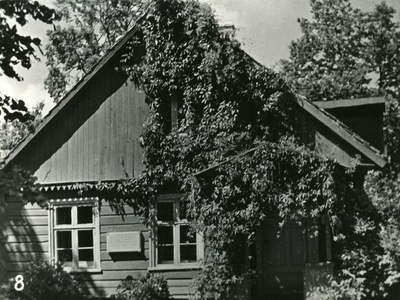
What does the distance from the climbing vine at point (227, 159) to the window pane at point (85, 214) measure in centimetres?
83

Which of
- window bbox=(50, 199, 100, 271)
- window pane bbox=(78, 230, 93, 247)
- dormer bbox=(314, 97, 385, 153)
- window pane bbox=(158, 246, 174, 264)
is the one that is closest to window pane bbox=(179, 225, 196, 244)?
window pane bbox=(158, 246, 174, 264)

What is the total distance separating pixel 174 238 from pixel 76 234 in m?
2.70

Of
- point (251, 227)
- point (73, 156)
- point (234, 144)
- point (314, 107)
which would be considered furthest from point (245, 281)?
point (73, 156)

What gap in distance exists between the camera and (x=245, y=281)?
12219mm

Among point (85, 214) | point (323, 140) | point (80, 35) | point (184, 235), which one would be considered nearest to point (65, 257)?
point (85, 214)

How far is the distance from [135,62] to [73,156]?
9.93ft

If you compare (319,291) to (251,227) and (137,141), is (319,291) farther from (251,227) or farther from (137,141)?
(137,141)

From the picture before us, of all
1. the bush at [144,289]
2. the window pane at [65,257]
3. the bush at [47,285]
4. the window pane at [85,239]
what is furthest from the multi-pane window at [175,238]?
the window pane at [65,257]

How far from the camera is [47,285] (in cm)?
1266

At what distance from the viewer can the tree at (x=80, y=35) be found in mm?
27109

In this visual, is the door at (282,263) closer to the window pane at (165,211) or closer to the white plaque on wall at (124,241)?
the window pane at (165,211)

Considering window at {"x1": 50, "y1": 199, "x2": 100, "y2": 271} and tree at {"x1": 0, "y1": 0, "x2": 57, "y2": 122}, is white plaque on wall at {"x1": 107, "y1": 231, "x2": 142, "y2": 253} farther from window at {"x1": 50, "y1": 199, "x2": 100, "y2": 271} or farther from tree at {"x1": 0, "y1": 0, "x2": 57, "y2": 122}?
tree at {"x1": 0, "y1": 0, "x2": 57, "y2": 122}

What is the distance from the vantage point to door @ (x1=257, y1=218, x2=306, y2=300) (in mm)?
13133

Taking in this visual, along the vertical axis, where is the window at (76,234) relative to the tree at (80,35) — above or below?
below
